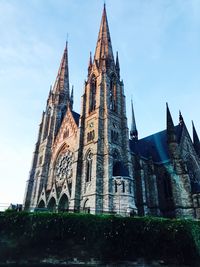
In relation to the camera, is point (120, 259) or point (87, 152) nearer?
point (120, 259)

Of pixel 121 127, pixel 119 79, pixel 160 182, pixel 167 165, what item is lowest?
pixel 160 182

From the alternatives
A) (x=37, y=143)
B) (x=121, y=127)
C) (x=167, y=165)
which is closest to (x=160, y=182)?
(x=167, y=165)

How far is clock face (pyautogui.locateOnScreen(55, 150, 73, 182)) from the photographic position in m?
30.5

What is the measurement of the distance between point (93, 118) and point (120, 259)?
59.3 ft

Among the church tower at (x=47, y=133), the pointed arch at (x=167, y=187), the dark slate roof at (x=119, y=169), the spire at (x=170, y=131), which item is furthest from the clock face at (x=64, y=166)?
the spire at (x=170, y=131)

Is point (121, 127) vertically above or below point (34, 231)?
above

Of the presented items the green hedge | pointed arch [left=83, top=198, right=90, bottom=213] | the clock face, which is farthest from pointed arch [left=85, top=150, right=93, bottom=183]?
the green hedge

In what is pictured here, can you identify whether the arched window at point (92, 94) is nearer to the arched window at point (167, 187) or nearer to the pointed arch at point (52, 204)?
the pointed arch at point (52, 204)

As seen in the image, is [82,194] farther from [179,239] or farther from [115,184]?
[179,239]

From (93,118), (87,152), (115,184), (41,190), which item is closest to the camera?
(115,184)

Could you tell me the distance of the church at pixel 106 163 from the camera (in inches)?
968

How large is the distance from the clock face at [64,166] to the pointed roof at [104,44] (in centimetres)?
1625

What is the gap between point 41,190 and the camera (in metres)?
31.9

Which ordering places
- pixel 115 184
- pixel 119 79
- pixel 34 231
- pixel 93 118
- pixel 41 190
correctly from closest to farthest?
1. pixel 34 231
2. pixel 115 184
3. pixel 93 118
4. pixel 41 190
5. pixel 119 79
